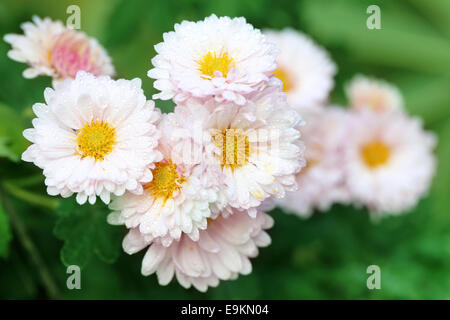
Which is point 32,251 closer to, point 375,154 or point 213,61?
point 213,61

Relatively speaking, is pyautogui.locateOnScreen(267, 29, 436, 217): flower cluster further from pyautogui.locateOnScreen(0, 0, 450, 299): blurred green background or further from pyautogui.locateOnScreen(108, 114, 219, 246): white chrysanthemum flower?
pyautogui.locateOnScreen(108, 114, 219, 246): white chrysanthemum flower

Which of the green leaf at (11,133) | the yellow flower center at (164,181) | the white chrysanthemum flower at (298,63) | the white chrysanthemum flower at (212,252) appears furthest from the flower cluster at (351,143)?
the green leaf at (11,133)

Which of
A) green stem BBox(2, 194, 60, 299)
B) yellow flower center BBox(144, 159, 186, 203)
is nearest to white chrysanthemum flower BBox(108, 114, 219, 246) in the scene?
yellow flower center BBox(144, 159, 186, 203)

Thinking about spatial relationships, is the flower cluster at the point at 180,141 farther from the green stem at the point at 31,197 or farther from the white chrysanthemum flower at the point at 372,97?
the white chrysanthemum flower at the point at 372,97

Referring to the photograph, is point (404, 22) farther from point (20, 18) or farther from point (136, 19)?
point (20, 18)

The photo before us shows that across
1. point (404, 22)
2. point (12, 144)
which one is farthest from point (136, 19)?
point (404, 22)
